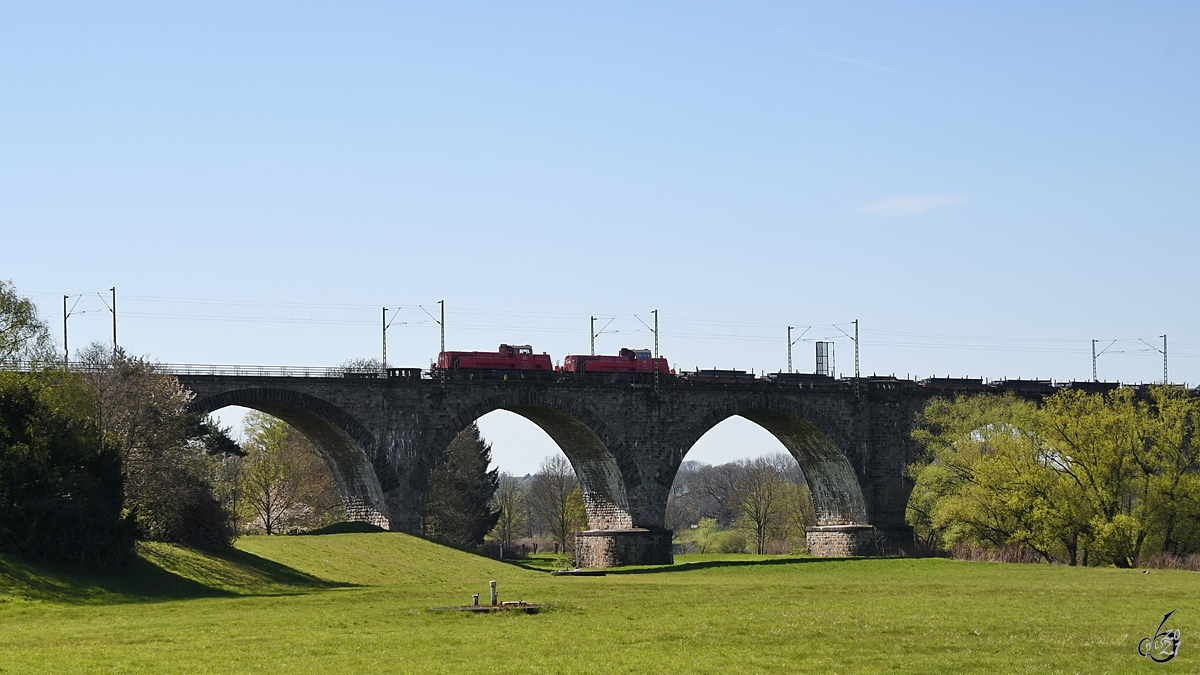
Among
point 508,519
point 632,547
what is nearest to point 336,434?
point 632,547

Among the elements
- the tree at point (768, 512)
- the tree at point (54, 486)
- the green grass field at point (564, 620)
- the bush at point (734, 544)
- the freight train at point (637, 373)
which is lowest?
the bush at point (734, 544)

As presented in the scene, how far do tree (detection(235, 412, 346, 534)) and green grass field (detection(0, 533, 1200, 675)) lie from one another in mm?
28804

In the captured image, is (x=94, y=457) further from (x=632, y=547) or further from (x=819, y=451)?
(x=819, y=451)

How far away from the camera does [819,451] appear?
82.1 meters

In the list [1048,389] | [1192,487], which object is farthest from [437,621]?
[1048,389]

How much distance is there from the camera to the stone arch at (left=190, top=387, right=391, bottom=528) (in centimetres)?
6275

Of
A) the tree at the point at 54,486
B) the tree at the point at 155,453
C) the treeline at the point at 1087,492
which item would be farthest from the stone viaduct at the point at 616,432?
the tree at the point at 54,486

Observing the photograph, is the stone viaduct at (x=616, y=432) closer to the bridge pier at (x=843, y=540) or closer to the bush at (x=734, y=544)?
the bridge pier at (x=843, y=540)

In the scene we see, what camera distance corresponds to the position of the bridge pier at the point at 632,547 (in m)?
73.1

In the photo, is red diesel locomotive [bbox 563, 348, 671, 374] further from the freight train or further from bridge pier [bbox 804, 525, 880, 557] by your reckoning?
bridge pier [bbox 804, 525, 880, 557]

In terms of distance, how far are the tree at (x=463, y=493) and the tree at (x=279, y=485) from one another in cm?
673

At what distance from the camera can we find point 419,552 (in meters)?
61.8

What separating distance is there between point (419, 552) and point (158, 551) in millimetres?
14501

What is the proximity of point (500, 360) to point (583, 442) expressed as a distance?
6.81 m
